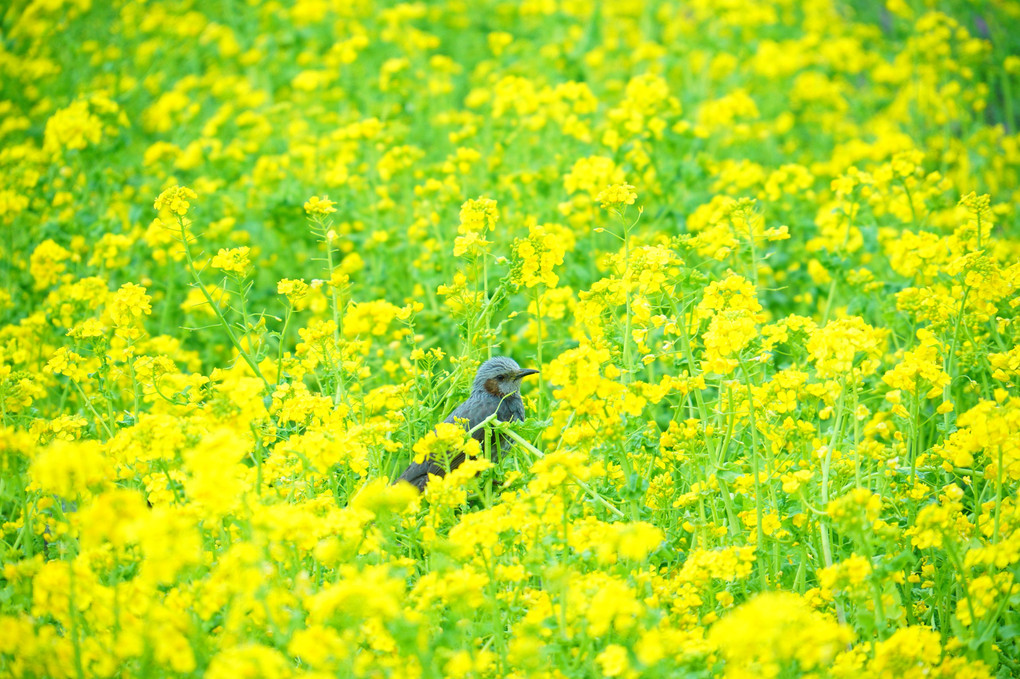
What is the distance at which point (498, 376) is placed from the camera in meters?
4.21

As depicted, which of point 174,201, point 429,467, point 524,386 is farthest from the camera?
point 524,386

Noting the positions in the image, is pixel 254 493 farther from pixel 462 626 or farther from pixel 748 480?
pixel 748 480

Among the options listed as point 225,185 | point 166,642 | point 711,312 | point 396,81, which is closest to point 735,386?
point 711,312

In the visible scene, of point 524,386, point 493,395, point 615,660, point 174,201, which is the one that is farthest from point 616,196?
point 524,386

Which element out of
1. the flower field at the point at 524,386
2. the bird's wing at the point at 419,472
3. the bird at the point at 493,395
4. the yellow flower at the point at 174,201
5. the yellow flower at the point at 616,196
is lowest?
the bird's wing at the point at 419,472

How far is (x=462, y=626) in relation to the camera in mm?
2453

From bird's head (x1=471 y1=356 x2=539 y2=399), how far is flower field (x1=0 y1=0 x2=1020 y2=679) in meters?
0.16

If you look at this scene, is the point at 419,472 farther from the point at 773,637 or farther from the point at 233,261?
the point at 773,637

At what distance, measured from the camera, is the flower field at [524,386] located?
7.89 feet

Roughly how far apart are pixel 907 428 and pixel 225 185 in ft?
15.9

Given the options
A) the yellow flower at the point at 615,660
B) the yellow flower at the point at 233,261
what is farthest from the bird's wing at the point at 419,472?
the yellow flower at the point at 615,660

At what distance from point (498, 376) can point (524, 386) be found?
1.00m

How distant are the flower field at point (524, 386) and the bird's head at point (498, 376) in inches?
6.2

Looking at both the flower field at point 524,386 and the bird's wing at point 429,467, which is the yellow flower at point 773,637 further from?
the bird's wing at point 429,467
